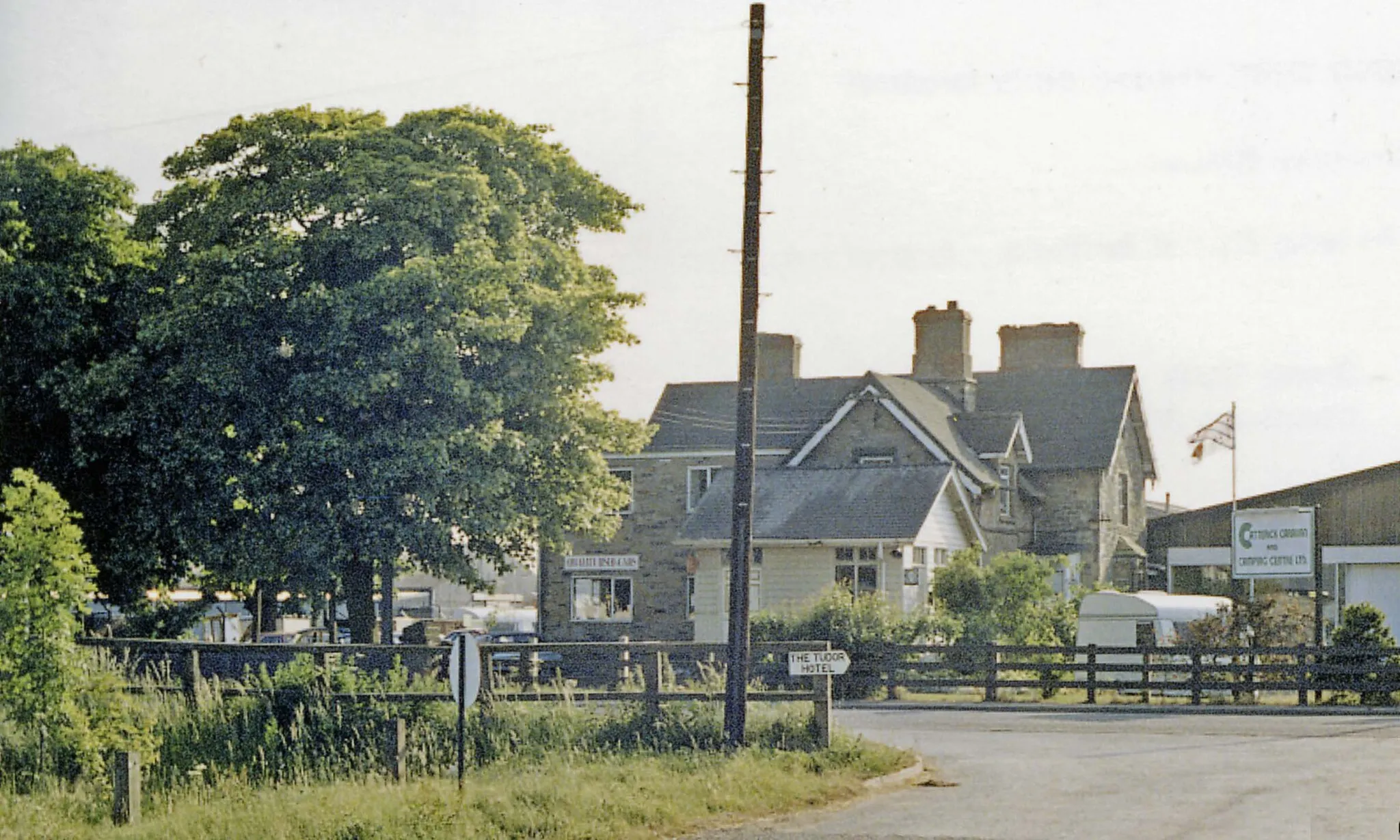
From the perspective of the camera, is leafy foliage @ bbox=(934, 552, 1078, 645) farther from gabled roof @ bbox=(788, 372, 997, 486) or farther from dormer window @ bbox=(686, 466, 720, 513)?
dormer window @ bbox=(686, 466, 720, 513)

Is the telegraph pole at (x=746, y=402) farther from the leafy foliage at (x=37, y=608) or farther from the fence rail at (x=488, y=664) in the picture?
the leafy foliage at (x=37, y=608)

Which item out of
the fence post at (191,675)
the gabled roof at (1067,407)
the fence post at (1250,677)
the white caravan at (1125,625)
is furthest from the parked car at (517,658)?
the gabled roof at (1067,407)

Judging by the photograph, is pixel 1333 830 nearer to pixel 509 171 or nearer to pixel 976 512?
pixel 509 171

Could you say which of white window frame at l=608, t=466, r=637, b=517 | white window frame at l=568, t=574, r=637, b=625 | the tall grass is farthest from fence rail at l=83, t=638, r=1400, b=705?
white window frame at l=608, t=466, r=637, b=517

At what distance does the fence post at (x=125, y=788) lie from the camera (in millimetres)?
16172

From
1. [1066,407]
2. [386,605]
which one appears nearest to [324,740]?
[386,605]

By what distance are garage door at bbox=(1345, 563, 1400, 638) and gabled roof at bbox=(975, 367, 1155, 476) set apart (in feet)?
47.1

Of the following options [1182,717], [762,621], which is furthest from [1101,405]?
[1182,717]

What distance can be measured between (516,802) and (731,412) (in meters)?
42.9

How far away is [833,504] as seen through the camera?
45750 millimetres

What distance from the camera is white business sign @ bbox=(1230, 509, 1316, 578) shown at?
3469 centimetres

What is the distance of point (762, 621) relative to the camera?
121 ft

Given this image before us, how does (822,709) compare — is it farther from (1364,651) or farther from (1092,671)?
(1364,651)

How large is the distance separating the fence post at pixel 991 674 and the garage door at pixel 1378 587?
471 inches
